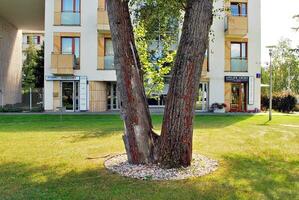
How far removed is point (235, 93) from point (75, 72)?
1224cm

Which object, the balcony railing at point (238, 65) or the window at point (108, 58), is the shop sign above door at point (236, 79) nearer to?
the balcony railing at point (238, 65)

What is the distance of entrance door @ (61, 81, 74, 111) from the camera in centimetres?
2672

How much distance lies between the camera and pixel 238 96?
28641mm

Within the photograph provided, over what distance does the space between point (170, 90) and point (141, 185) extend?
190 cm

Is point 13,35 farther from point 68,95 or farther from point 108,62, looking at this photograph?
point 108,62

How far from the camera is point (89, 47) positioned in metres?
26.4

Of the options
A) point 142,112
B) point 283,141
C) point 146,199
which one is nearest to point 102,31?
point 283,141

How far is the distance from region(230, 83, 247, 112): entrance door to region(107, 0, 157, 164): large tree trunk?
2200 cm

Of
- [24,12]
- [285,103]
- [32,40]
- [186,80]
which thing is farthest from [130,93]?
[32,40]

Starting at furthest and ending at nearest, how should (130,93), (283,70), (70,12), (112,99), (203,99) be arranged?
(283,70), (112,99), (203,99), (70,12), (130,93)

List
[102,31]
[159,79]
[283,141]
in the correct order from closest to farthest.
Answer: [283,141] < [159,79] < [102,31]

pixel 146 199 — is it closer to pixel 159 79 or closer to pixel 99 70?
pixel 159 79

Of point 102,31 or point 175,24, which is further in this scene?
point 102,31

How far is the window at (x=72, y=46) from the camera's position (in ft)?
86.5
